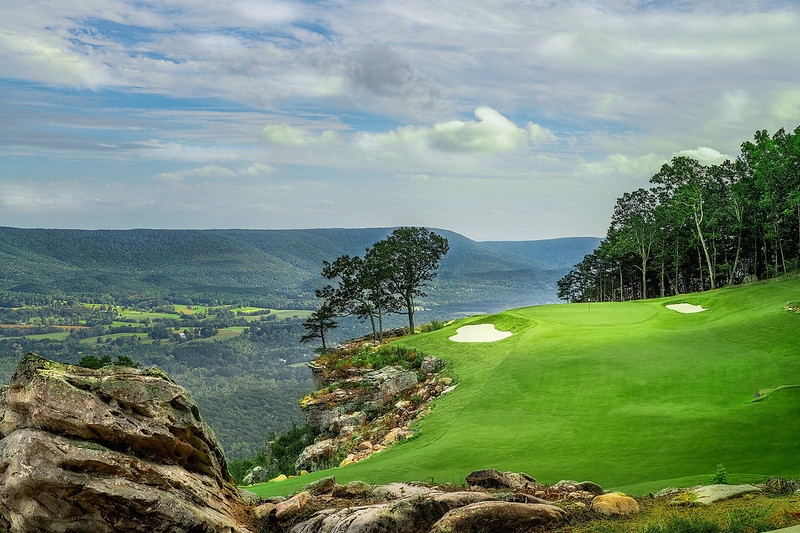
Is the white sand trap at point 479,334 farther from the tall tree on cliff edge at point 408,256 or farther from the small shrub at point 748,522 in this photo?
the small shrub at point 748,522

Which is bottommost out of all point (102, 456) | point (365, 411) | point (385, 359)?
point (365, 411)

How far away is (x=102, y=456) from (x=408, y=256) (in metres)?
39.6

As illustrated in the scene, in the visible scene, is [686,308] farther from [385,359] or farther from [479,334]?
[385,359]

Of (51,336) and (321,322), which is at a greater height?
(321,322)

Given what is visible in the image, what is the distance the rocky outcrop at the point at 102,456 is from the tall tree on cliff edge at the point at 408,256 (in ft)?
122

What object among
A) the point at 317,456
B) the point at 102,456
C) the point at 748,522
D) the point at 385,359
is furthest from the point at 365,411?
the point at 748,522

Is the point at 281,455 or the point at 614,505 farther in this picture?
the point at 281,455

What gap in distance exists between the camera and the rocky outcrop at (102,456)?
659 centimetres

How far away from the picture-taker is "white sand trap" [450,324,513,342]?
28.9 meters

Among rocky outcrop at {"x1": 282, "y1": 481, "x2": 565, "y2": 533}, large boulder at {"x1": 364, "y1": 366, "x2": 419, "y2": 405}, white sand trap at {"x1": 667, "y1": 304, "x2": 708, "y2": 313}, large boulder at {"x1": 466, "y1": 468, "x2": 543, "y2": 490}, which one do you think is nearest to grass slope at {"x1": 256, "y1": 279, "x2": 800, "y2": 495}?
white sand trap at {"x1": 667, "y1": 304, "x2": 708, "y2": 313}

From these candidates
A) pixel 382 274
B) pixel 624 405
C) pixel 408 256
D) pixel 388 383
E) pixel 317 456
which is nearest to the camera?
pixel 624 405

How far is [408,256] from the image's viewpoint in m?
46.1

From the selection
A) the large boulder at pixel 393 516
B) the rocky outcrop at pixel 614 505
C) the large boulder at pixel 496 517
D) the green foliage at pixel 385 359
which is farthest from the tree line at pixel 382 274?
the large boulder at pixel 496 517

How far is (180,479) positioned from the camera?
7.64m
